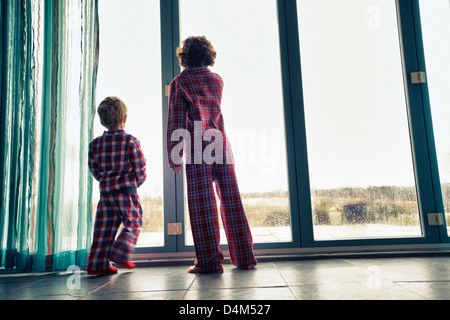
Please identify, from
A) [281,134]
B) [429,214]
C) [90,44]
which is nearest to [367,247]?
[429,214]

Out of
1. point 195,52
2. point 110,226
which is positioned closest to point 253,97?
point 195,52

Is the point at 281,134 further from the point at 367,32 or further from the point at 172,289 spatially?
the point at 172,289

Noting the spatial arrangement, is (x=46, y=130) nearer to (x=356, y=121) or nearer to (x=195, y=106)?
(x=195, y=106)

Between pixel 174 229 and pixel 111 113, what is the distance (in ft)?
2.65

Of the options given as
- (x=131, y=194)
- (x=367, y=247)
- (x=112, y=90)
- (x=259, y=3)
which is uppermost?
(x=259, y=3)

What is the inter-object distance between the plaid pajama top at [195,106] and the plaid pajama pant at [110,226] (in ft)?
1.06

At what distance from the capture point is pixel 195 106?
5.45ft

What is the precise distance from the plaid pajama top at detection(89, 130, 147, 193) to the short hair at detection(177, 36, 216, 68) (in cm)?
52

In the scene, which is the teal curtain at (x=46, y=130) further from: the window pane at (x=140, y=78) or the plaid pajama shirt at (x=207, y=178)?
the plaid pajama shirt at (x=207, y=178)

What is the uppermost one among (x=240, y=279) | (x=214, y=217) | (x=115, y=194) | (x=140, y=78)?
(x=140, y=78)

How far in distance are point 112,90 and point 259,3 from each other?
3.94 feet

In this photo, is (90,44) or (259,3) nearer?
(90,44)

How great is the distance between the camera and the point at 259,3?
2.29 metres

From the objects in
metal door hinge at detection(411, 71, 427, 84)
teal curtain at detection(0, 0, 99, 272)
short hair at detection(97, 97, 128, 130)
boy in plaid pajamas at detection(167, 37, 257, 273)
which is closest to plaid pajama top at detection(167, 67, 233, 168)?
boy in plaid pajamas at detection(167, 37, 257, 273)
